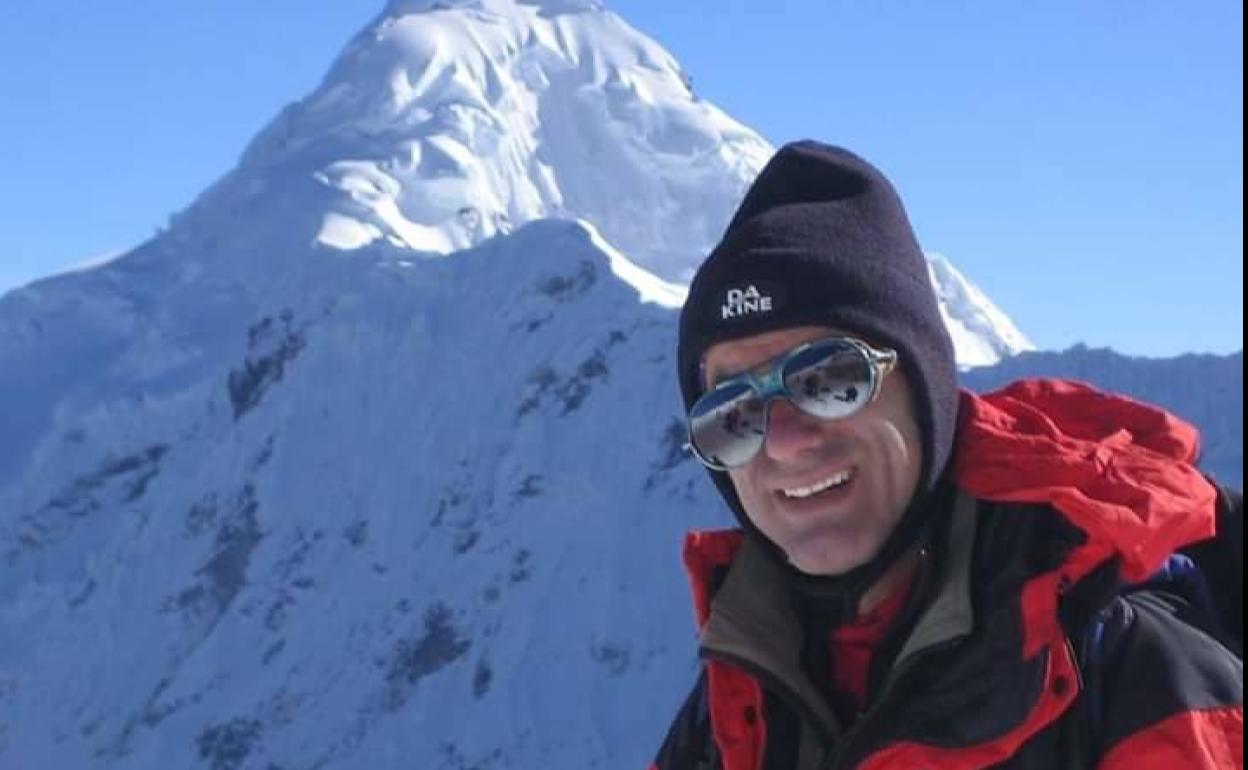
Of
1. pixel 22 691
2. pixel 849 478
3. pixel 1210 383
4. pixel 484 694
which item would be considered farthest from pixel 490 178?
pixel 849 478

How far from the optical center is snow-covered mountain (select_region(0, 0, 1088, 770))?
149 feet

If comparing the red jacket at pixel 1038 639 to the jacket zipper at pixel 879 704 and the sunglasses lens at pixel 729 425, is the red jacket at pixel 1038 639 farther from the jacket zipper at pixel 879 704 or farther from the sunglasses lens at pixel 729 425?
the sunglasses lens at pixel 729 425

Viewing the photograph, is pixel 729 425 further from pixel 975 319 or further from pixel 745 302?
pixel 975 319

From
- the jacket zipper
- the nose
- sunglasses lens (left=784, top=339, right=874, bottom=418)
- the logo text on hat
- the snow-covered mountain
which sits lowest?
the snow-covered mountain

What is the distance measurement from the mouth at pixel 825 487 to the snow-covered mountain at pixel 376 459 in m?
36.8

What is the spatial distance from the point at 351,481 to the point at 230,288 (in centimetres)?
2358

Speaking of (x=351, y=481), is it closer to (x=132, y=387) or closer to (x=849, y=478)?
(x=132, y=387)

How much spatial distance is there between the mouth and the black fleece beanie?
0.32 feet

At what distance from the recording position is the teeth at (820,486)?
2.92 meters

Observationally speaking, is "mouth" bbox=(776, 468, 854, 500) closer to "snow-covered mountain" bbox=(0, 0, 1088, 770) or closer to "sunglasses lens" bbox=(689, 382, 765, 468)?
"sunglasses lens" bbox=(689, 382, 765, 468)

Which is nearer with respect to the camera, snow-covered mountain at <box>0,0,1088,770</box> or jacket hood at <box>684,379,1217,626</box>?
jacket hood at <box>684,379,1217,626</box>


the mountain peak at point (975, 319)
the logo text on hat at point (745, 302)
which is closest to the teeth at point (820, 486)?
the logo text on hat at point (745, 302)

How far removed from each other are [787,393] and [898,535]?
9.9 inches

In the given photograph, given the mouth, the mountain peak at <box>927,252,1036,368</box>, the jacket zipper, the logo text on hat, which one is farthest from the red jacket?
the mountain peak at <box>927,252,1036,368</box>
